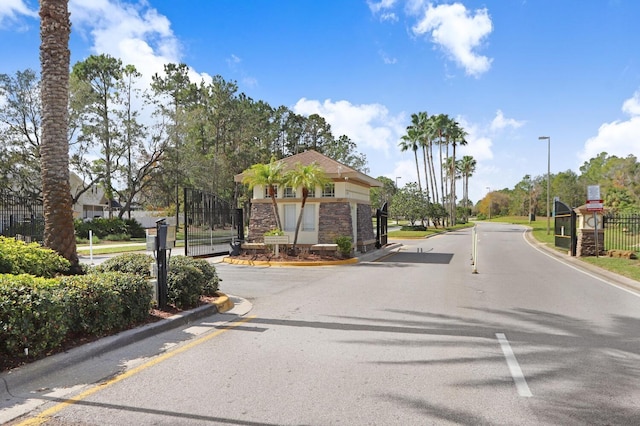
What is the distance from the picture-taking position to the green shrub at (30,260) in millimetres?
7395

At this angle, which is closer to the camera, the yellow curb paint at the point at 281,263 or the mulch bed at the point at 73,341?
the mulch bed at the point at 73,341

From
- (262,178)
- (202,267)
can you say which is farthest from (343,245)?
(202,267)

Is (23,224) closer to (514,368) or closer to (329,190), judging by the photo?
(329,190)

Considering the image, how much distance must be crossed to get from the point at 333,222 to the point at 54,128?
13.1 m

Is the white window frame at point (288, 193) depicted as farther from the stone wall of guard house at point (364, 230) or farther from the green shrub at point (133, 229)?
the green shrub at point (133, 229)

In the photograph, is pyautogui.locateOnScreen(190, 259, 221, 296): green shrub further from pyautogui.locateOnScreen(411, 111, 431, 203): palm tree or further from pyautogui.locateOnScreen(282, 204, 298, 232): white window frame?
pyautogui.locateOnScreen(411, 111, 431, 203): palm tree

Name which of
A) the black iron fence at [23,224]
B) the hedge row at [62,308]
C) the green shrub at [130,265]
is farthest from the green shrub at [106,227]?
the hedge row at [62,308]

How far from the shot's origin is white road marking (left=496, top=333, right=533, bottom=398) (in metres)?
4.54

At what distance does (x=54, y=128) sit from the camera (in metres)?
8.36

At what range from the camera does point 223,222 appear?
66.8 ft

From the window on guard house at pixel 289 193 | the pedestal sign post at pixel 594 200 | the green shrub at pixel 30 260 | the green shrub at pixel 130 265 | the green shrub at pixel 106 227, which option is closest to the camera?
the green shrub at pixel 30 260

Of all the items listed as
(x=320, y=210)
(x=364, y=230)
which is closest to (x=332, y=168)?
(x=320, y=210)

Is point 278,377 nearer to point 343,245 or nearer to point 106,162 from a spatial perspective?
point 343,245

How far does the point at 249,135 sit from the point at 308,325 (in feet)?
142
